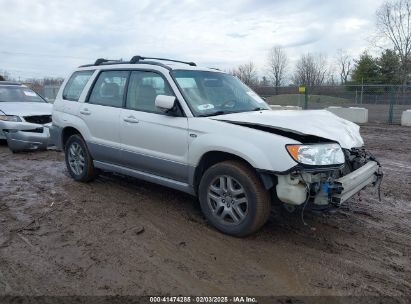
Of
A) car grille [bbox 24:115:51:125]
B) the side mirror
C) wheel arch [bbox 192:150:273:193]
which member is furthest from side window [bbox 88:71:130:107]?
car grille [bbox 24:115:51:125]

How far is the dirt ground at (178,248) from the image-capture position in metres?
3.24

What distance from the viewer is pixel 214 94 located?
495 centimetres

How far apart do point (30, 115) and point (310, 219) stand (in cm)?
717

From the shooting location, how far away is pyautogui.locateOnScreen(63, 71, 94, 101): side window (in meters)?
6.18

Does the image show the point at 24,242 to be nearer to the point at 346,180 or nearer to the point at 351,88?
the point at 346,180

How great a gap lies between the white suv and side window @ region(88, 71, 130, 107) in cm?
2

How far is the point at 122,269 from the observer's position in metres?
3.49

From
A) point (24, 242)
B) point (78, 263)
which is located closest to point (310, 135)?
point (78, 263)

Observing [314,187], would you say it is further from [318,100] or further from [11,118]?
[318,100]

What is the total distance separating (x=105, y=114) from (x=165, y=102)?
4.76 feet

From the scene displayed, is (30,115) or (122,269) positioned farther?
(30,115)

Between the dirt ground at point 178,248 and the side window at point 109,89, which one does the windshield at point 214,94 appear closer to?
the side window at point 109,89

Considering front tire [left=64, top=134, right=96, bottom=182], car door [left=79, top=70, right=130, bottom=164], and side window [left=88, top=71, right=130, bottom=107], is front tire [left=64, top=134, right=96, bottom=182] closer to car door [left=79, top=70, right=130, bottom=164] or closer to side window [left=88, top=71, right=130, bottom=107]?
car door [left=79, top=70, right=130, bottom=164]

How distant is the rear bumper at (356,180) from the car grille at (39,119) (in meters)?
7.64
